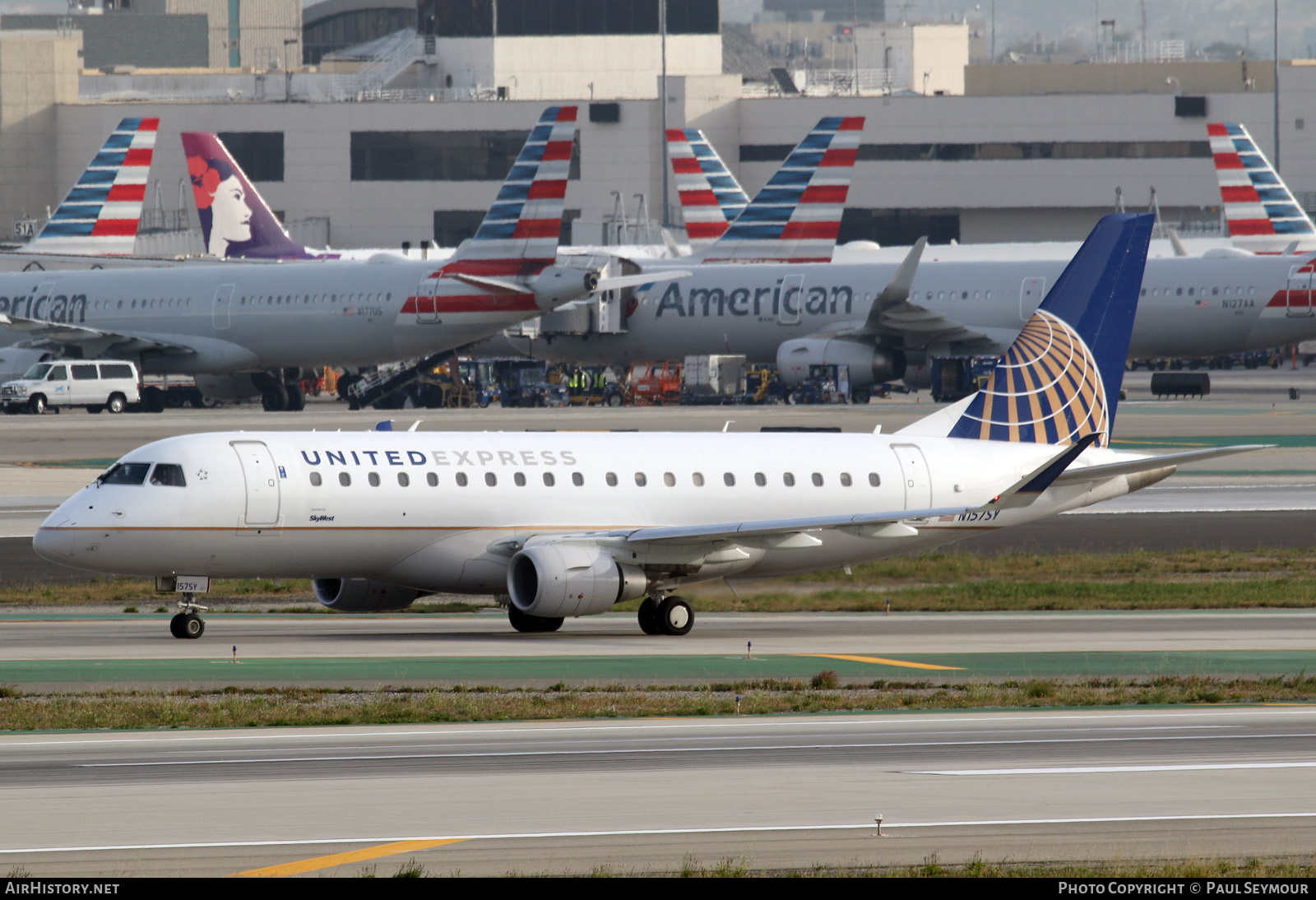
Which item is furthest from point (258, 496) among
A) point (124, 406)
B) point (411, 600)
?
point (124, 406)

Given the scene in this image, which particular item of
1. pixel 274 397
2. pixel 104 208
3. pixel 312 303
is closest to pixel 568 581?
pixel 312 303

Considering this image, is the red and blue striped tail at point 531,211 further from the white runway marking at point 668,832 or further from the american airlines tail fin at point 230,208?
the white runway marking at point 668,832

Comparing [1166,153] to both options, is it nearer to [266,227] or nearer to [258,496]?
[266,227]

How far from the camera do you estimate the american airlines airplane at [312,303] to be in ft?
252

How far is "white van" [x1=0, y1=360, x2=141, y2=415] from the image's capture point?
264 feet

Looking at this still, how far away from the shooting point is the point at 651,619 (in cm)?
2894

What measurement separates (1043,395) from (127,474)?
15.4 meters

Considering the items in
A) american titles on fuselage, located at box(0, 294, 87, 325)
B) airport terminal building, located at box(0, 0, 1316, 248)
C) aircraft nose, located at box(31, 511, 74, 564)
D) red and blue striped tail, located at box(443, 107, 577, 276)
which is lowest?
aircraft nose, located at box(31, 511, 74, 564)

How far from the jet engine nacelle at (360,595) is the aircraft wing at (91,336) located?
2189 inches

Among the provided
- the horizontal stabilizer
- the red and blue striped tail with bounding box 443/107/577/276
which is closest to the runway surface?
the horizontal stabilizer

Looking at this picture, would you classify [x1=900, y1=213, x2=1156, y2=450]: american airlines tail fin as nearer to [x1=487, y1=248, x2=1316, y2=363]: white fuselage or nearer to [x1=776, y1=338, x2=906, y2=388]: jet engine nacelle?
[x1=776, y1=338, x2=906, y2=388]: jet engine nacelle

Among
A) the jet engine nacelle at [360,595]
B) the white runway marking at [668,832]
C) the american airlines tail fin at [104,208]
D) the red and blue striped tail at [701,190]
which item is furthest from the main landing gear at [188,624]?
the red and blue striped tail at [701,190]

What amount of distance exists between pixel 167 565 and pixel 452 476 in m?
4.29

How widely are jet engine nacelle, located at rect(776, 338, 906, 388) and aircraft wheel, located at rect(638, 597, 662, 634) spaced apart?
174 feet
